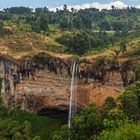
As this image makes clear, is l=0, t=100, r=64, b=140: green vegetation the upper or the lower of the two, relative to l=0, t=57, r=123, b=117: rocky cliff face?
lower

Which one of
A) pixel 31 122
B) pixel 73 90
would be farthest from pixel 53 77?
pixel 31 122

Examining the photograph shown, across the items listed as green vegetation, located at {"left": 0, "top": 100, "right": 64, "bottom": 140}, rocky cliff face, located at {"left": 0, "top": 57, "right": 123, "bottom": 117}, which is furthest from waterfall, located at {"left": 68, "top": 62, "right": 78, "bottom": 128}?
green vegetation, located at {"left": 0, "top": 100, "right": 64, "bottom": 140}

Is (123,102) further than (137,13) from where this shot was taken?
No

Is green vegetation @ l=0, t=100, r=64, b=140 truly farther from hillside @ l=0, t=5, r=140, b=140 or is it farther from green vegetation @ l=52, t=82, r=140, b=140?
green vegetation @ l=52, t=82, r=140, b=140

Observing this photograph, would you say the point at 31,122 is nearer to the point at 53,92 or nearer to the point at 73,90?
the point at 53,92

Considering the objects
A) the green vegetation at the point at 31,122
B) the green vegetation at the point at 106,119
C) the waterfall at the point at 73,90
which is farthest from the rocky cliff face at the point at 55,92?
the green vegetation at the point at 106,119

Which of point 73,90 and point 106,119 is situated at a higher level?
point 106,119

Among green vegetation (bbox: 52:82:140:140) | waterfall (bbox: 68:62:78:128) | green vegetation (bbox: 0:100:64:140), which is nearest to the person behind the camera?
green vegetation (bbox: 52:82:140:140)

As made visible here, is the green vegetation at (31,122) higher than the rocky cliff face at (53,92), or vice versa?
the rocky cliff face at (53,92)

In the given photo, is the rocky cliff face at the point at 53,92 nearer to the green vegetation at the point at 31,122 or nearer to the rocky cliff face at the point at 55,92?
the rocky cliff face at the point at 55,92

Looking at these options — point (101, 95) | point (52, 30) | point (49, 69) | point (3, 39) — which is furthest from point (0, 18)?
point (101, 95)

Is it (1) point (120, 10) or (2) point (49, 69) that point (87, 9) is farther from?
(2) point (49, 69)
